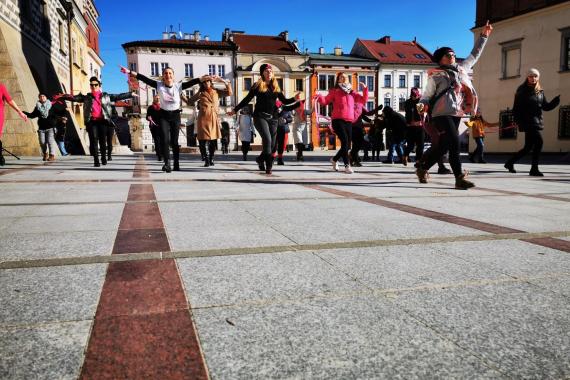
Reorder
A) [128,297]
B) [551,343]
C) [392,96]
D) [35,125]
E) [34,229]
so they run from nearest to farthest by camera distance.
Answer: [551,343] < [128,297] < [34,229] < [35,125] < [392,96]

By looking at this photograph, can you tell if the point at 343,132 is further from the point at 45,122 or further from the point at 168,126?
the point at 45,122

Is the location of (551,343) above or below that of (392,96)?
below

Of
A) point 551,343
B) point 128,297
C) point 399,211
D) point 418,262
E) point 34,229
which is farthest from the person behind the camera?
point 399,211

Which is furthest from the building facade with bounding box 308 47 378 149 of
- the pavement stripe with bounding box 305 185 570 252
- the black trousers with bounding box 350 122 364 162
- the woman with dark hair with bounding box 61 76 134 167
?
the pavement stripe with bounding box 305 185 570 252

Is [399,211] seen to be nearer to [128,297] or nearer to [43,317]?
[128,297]

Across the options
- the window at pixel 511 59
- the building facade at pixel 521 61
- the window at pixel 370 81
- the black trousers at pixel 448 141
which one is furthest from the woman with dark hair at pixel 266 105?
the window at pixel 370 81

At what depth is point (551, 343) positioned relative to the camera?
1.44 metres

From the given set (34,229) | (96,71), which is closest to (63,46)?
(96,71)

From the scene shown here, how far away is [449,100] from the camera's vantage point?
6.23m

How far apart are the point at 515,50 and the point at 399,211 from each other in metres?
24.1

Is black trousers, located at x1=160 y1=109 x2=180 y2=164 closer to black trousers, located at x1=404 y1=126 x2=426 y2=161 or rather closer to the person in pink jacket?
the person in pink jacket

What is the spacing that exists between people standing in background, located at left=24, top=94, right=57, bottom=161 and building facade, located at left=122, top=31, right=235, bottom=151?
35.1 m

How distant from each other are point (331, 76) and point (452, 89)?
48.2 metres

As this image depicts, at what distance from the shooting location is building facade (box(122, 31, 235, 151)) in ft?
158
